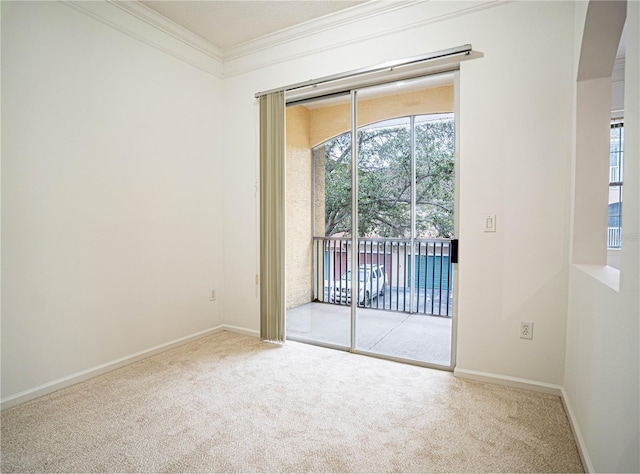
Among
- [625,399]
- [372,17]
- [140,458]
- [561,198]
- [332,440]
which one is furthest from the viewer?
[372,17]

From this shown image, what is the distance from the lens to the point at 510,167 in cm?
239

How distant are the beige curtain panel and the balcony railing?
0.35 meters

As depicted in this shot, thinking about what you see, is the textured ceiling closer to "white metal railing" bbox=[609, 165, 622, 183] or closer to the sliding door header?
the sliding door header

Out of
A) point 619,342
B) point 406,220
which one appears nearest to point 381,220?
point 406,220

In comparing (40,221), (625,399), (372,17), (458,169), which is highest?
(372,17)

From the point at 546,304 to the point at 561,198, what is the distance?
68cm

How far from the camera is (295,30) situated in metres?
3.16

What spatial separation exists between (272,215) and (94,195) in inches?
54.6

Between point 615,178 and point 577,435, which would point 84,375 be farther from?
point 615,178

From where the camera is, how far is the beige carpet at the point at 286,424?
1.65m

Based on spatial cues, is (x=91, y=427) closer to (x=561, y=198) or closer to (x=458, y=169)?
(x=458, y=169)

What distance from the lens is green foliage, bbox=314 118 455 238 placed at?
9.11ft

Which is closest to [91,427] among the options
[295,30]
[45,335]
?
[45,335]

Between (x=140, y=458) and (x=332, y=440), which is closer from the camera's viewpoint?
(x=140, y=458)
